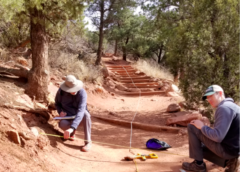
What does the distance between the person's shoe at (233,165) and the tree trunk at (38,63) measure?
438 centimetres

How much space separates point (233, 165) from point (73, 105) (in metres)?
2.80

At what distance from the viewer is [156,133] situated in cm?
589

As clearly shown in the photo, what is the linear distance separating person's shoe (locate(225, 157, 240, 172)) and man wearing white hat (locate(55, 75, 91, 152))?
91.8 inches

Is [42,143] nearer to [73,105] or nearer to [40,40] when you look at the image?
[73,105]

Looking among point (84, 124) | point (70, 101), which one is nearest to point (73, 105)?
point (70, 101)

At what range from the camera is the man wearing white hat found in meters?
4.07

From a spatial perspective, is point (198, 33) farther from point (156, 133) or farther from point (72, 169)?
point (72, 169)

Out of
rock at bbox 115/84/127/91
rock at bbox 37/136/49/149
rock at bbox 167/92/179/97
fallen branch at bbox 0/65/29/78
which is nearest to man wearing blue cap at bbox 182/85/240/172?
rock at bbox 37/136/49/149

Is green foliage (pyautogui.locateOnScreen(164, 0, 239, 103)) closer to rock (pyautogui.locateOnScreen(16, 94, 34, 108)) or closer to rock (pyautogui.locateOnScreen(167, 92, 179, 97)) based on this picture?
rock (pyautogui.locateOnScreen(16, 94, 34, 108))

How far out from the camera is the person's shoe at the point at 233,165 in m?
2.91

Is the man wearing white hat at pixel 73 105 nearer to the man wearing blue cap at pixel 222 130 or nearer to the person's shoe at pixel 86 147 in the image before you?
the person's shoe at pixel 86 147

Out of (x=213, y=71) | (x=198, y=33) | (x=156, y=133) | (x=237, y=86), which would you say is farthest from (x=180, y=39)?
(x=156, y=133)

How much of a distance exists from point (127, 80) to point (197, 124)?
12.1 meters

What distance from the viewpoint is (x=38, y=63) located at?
5617mm
